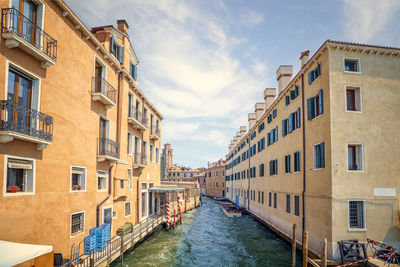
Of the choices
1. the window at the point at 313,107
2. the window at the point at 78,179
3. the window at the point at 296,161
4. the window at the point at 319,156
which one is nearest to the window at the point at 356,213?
the window at the point at 319,156

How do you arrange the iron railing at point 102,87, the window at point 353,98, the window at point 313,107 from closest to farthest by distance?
the window at point 353,98 < the iron railing at point 102,87 < the window at point 313,107

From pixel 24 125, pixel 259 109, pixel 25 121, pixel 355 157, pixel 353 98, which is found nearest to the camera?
pixel 24 125

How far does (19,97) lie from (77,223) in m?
6.20

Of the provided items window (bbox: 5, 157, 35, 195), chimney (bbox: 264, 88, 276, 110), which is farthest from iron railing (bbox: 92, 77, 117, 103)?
chimney (bbox: 264, 88, 276, 110)

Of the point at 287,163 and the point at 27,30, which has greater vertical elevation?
the point at 27,30

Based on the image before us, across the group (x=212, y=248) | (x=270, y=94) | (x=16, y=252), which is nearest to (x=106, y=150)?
(x=16, y=252)

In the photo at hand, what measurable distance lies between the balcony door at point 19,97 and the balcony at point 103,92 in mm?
4334

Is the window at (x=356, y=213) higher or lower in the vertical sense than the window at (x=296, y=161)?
lower

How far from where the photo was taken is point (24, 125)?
889 cm

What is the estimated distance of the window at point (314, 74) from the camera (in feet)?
49.6

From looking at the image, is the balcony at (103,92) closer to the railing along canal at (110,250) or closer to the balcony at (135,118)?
the balcony at (135,118)

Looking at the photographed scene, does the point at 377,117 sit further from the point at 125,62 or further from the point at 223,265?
the point at 125,62

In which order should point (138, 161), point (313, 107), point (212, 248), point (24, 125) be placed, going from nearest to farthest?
point (24, 125) → point (313, 107) → point (212, 248) → point (138, 161)

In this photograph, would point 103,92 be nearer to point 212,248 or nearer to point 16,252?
point 16,252
